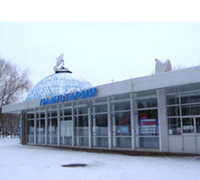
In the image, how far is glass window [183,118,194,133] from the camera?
13.2 metres

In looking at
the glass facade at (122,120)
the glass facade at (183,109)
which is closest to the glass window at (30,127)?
the glass facade at (122,120)

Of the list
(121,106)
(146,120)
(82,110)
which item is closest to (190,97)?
(146,120)

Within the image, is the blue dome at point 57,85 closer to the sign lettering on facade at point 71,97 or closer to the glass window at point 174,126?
the sign lettering on facade at point 71,97

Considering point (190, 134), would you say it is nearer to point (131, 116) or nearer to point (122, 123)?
point (131, 116)

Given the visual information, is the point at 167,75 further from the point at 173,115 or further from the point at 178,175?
the point at 178,175

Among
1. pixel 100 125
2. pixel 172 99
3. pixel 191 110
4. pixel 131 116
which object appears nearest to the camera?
pixel 191 110

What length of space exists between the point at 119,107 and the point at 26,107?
9.80 m

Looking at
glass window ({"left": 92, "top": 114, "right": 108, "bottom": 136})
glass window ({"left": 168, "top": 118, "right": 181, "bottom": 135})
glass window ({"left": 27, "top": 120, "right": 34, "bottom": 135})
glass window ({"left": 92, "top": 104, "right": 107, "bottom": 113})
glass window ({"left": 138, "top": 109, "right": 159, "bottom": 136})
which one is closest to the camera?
glass window ({"left": 168, "top": 118, "right": 181, "bottom": 135})

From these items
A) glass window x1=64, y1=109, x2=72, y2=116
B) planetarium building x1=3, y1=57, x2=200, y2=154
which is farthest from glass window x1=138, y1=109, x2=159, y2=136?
glass window x1=64, y1=109, x2=72, y2=116

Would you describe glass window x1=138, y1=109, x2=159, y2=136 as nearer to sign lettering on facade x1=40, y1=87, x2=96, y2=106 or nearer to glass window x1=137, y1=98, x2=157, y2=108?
glass window x1=137, y1=98, x2=157, y2=108

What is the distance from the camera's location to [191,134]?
13141 millimetres

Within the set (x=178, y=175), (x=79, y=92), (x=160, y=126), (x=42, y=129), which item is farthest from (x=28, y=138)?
(x=178, y=175)

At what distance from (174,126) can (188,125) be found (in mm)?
772

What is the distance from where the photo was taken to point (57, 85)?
2714cm
